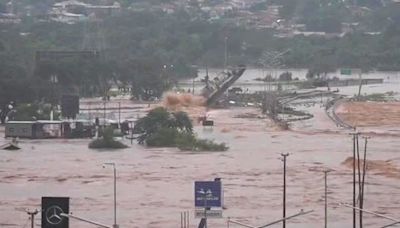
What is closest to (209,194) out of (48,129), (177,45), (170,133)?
(170,133)

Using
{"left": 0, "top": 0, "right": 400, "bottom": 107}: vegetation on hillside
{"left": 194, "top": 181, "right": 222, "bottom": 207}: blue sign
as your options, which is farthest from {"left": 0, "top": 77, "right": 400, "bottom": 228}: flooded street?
Result: {"left": 0, "top": 0, "right": 400, "bottom": 107}: vegetation on hillside

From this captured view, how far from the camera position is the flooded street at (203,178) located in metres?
17.0

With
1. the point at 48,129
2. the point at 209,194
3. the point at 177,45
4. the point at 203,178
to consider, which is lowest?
the point at 203,178

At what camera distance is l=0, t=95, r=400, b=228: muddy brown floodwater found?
55.9 ft

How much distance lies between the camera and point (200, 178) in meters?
20.9

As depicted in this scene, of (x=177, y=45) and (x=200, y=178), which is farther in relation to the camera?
(x=177, y=45)

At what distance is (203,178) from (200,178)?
2.1 inches

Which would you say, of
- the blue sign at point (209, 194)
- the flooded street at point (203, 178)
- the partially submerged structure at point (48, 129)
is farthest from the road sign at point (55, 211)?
the partially submerged structure at point (48, 129)

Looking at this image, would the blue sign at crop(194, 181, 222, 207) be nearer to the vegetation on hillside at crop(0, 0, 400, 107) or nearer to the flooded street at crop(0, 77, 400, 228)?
the flooded street at crop(0, 77, 400, 228)

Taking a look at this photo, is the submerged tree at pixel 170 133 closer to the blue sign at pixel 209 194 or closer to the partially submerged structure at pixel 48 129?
the partially submerged structure at pixel 48 129

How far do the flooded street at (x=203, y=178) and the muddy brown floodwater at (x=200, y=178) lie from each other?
0.01 m

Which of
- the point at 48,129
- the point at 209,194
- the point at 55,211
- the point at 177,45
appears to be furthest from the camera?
the point at 177,45

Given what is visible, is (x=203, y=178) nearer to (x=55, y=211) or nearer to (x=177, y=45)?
(x=55, y=211)

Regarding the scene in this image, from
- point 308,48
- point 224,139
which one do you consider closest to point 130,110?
point 224,139
